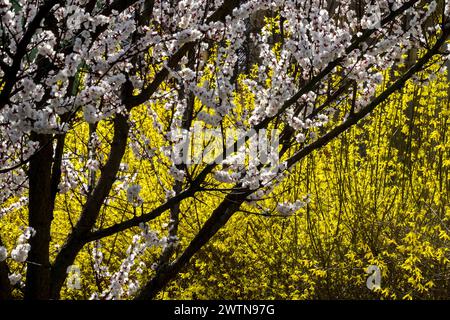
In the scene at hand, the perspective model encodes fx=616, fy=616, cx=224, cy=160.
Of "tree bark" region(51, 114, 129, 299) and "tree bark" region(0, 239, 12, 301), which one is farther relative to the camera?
"tree bark" region(51, 114, 129, 299)

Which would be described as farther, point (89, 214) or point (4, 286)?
point (89, 214)

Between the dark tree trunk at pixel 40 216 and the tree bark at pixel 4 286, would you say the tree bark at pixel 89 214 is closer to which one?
the dark tree trunk at pixel 40 216

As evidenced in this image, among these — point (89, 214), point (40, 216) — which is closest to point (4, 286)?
point (40, 216)

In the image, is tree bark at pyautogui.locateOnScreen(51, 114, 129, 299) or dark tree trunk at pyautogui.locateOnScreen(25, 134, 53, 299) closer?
dark tree trunk at pyautogui.locateOnScreen(25, 134, 53, 299)

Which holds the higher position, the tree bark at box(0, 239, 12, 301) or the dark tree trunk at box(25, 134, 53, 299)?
the dark tree trunk at box(25, 134, 53, 299)

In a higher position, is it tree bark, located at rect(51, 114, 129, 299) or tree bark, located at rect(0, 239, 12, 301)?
tree bark, located at rect(51, 114, 129, 299)

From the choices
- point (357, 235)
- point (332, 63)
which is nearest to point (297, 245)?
point (357, 235)

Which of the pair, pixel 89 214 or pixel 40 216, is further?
pixel 89 214

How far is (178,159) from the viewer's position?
3543 mm

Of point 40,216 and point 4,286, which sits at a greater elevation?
point 40,216

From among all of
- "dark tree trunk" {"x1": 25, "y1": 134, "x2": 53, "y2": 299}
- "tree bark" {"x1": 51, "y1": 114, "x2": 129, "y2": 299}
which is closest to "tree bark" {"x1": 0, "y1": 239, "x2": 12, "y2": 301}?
Answer: "dark tree trunk" {"x1": 25, "y1": 134, "x2": 53, "y2": 299}

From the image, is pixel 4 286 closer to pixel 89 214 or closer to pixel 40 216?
pixel 40 216

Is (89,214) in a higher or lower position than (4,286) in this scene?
higher

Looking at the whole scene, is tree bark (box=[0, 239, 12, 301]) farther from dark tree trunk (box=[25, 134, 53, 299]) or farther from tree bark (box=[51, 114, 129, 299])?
tree bark (box=[51, 114, 129, 299])
